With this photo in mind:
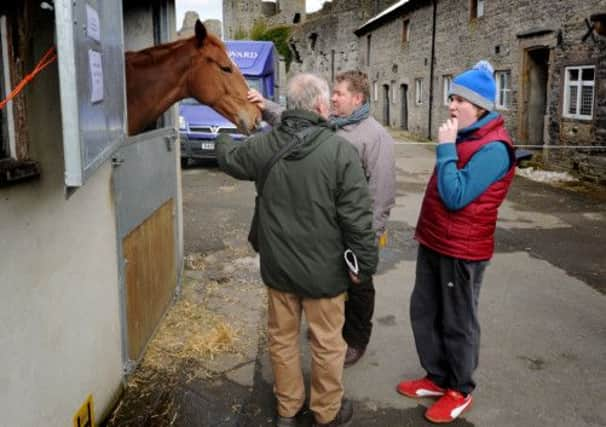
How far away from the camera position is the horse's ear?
4.39 meters

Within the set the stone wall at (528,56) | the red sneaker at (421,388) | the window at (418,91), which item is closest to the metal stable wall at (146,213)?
the red sneaker at (421,388)

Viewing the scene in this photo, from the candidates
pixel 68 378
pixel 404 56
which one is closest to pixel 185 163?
pixel 68 378

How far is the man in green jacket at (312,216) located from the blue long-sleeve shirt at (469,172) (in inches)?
16.6

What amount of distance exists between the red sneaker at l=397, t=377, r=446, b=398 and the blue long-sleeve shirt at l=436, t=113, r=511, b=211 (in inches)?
49.6

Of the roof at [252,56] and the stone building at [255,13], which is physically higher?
the stone building at [255,13]

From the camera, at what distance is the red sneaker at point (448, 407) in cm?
353

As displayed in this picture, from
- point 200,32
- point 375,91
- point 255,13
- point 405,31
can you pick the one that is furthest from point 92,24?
point 255,13

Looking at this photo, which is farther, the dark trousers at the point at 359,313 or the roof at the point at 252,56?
the roof at the point at 252,56

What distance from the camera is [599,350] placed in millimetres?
4598

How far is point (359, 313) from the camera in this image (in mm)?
4102

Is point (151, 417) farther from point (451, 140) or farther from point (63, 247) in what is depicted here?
point (451, 140)

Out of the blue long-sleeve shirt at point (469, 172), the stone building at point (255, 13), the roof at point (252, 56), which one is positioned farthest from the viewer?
the stone building at point (255, 13)

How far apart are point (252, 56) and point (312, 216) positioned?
14.0 metres

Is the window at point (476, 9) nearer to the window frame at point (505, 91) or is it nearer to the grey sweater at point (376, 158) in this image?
the window frame at point (505, 91)
